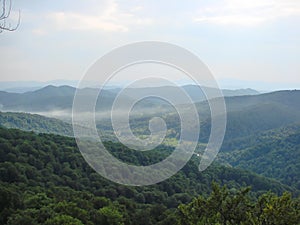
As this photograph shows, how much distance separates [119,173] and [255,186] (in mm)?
38399

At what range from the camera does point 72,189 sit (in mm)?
39094

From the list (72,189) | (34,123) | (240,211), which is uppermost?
(240,211)

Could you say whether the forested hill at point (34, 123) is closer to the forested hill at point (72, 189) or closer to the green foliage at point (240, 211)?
the forested hill at point (72, 189)

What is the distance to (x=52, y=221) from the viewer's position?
18969mm

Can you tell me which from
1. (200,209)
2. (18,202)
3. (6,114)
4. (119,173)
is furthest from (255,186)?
(6,114)

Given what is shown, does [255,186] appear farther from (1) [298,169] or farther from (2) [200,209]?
(2) [200,209]

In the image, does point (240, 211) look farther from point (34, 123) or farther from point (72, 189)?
point (34, 123)

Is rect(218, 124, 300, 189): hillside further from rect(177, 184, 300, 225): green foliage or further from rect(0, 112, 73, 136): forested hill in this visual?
rect(177, 184, 300, 225): green foliage

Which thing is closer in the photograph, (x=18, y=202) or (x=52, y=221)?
(x=52, y=221)

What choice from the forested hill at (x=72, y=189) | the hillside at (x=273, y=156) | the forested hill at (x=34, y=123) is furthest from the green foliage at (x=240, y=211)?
the forested hill at (x=34, y=123)

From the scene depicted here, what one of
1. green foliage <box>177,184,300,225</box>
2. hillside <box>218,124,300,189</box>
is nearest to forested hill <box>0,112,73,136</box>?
hillside <box>218,124,300,189</box>

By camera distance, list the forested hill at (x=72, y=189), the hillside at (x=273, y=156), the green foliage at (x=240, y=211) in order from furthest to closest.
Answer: the hillside at (x=273, y=156)
the forested hill at (x=72, y=189)
the green foliage at (x=240, y=211)

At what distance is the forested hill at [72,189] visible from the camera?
23188 millimetres

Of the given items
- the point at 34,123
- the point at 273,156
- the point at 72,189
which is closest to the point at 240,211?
the point at 72,189
